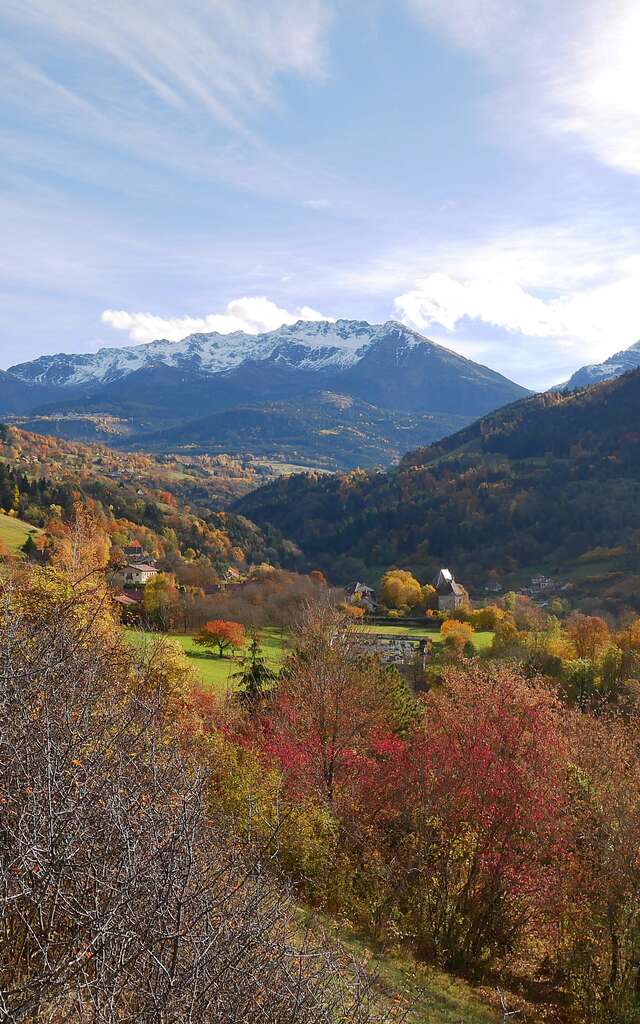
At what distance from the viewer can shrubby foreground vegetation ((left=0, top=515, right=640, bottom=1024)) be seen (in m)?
6.82

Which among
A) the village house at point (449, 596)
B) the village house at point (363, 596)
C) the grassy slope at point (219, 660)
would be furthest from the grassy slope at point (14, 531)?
the village house at point (449, 596)

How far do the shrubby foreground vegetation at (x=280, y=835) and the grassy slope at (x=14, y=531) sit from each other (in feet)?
193

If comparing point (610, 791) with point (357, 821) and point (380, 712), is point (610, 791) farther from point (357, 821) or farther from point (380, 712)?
point (380, 712)

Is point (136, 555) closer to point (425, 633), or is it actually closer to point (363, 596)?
point (363, 596)

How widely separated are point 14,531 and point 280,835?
94203 mm

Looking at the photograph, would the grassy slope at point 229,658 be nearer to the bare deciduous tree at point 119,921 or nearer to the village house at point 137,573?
the village house at point 137,573

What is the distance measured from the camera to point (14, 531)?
331 ft

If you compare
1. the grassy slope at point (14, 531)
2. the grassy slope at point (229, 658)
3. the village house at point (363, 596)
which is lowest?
the village house at point (363, 596)

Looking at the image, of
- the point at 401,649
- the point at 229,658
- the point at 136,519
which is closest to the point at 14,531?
the point at 136,519

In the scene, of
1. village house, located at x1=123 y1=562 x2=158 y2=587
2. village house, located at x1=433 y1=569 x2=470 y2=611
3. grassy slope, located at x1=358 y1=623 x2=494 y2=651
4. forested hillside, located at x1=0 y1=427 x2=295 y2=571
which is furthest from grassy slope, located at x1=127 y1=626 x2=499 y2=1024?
forested hillside, located at x1=0 y1=427 x2=295 y2=571

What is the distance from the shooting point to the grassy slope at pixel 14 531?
297 feet

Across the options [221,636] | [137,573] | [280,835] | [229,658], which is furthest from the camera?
[137,573]

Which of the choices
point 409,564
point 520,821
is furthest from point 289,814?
→ point 409,564

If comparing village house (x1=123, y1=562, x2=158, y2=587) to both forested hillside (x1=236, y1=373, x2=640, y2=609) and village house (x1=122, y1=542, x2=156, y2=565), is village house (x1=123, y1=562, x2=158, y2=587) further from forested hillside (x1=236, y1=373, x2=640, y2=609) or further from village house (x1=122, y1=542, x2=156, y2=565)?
forested hillside (x1=236, y1=373, x2=640, y2=609)
